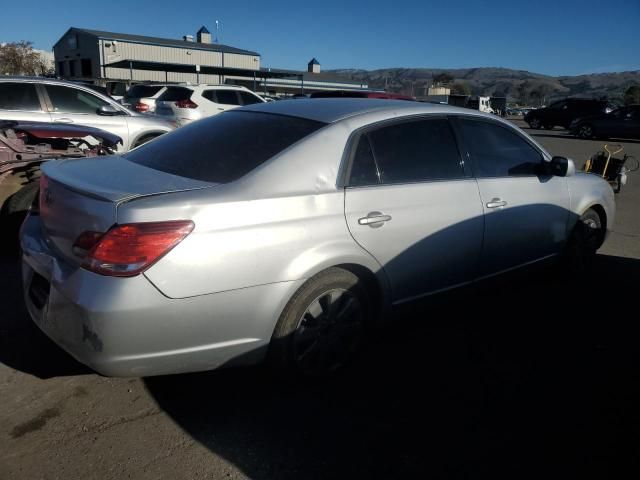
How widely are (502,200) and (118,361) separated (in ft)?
8.81

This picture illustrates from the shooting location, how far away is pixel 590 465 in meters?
2.36

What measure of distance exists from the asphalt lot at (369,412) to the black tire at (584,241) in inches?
37.1

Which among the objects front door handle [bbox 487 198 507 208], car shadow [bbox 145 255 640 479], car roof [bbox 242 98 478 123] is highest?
car roof [bbox 242 98 478 123]

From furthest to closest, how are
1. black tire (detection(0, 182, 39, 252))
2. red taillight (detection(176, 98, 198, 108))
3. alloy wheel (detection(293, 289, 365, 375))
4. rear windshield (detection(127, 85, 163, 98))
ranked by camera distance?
rear windshield (detection(127, 85, 163, 98)) < red taillight (detection(176, 98, 198, 108)) < black tire (detection(0, 182, 39, 252)) < alloy wheel (detection(293, 289, 365, 375))

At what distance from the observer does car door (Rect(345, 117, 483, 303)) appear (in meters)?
2.91

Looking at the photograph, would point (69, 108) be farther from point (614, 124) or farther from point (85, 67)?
point (85, 67)

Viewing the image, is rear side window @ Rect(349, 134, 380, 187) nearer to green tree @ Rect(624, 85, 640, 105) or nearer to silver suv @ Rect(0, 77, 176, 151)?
silver suv @ Rect(0, 77, 176, 151)

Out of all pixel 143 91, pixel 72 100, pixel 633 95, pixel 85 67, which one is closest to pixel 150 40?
pixel 85 67

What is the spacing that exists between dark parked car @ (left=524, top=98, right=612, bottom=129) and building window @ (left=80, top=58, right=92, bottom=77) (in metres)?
38.1

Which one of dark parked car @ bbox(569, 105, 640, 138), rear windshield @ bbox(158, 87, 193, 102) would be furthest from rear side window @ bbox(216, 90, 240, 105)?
dark parked car @ bbox(569, 105, 640, 138)

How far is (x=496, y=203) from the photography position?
11.8 feet

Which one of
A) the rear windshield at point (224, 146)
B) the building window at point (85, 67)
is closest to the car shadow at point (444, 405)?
the rear windshield at point (224, 146)

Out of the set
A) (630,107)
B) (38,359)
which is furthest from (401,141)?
(630,107)

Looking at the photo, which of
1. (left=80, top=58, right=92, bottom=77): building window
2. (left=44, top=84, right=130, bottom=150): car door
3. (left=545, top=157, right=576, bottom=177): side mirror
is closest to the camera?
(left=545, top=157, right=576, bottom=177): side mirror
